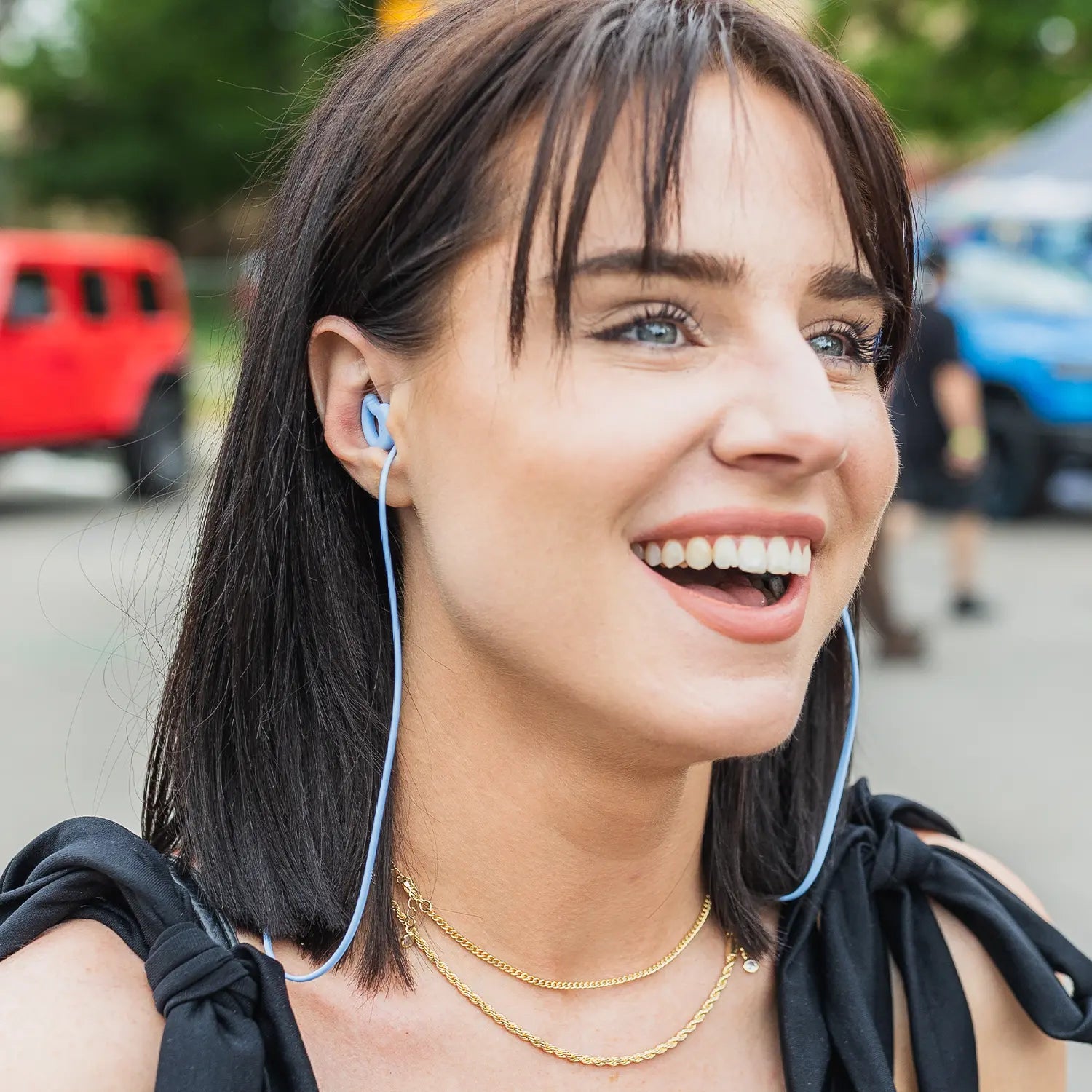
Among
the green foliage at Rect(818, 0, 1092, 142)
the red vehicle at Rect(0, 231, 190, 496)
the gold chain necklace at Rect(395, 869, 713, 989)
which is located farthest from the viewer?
the green foliage at Rect(818, 0, 1092, 142)

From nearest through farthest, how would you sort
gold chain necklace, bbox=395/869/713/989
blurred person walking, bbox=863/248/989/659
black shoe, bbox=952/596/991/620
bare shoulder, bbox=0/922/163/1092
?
bare shoulder, bbox=0/922/163/1092 → gold chain necklace, bbox=395/869/713/989 → blurred person walking, bbox=863/248/989/659 → black shoe, bbox=952/596/991/620

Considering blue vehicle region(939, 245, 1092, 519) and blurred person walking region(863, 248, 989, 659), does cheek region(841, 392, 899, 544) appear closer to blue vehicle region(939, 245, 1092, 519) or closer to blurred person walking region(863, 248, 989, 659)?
blurred person walking region(863, 248, 989, 659)

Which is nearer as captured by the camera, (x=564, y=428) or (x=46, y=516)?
(x=564, y=428)

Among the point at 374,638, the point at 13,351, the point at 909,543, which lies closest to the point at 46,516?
the point at 13,351

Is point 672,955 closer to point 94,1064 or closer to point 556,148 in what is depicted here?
point 94,1064

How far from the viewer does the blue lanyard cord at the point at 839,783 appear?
75.8 inches

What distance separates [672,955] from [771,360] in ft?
2.36

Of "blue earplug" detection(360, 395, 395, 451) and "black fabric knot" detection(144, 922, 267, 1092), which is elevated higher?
"blue earplug" detection(360, 395, 395, 451)

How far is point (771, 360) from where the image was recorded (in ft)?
5.15

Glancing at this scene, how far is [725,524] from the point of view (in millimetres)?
1534

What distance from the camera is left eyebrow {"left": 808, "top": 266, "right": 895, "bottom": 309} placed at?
164 cm

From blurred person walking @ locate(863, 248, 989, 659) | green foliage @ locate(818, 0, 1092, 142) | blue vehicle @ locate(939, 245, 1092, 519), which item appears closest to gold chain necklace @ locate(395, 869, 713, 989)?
blurred person walking @ locate(863, 248, 989, 659)

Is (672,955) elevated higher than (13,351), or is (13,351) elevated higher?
(672,955)

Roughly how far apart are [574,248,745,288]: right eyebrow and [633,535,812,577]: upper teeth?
0.83ft
